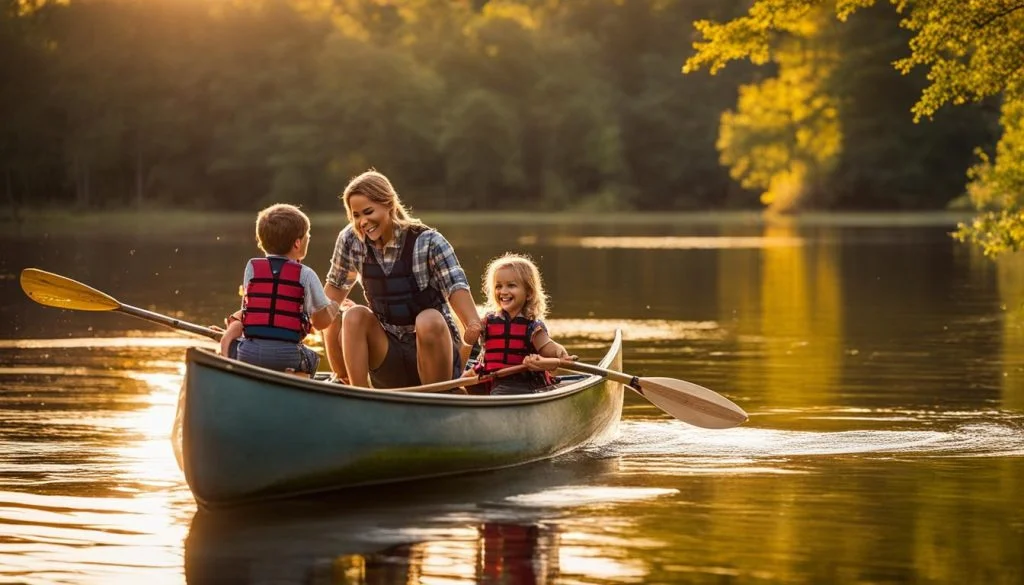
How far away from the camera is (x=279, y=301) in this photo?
8.82 m

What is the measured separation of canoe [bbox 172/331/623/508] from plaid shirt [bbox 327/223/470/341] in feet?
2.33

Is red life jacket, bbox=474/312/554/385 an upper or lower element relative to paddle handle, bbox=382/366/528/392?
upper

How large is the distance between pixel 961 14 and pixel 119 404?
29.0ft

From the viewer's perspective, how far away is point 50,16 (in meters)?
72.1

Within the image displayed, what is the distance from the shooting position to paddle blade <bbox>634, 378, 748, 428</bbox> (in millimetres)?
10445

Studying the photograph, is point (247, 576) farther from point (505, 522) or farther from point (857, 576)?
point (857, 576)

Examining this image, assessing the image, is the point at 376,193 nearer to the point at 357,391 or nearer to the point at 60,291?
the point at 357,391

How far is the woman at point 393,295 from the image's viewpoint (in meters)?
9.51

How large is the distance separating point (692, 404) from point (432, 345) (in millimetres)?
1659

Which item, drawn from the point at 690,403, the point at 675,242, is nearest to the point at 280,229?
the point at 690,403

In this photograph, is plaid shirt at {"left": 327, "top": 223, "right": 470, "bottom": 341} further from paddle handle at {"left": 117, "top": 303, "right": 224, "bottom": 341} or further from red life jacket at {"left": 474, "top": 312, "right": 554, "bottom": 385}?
paddle handle at {"left": 117, "top": 303, "right": 224, "bottom": 341}

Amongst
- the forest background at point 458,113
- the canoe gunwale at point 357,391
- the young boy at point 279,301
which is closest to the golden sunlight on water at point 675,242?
the forest background at point 458,113

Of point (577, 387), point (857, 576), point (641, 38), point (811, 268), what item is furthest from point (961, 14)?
point (641, 38)

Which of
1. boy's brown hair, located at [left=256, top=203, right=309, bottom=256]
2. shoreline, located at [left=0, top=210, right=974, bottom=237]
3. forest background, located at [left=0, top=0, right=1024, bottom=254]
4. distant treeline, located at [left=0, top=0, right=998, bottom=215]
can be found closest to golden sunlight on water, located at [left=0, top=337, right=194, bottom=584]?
boy's brown hair, located at [left=256, top=203, right=309, bottom=256]
